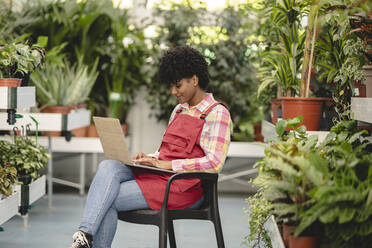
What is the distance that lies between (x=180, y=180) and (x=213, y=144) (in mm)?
252

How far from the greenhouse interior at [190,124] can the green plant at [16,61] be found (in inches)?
0.4

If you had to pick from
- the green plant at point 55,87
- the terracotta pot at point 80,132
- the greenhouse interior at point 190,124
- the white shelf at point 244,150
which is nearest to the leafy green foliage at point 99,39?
the greenhouse interior at point 190,124

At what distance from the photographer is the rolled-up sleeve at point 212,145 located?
8.71ft

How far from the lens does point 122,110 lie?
20.6ft

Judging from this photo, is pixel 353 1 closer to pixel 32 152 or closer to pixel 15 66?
pixel 15 66

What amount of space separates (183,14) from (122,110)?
136 cm

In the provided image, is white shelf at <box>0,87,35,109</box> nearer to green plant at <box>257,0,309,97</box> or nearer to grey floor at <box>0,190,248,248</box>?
grey floor at <box>0,190,248,248</box>

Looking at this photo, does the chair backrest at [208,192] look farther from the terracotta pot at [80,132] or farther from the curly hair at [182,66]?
the terracotta pot at [80,132]

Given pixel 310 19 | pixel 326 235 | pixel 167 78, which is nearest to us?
pixel 326 235

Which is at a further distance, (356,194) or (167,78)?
(167,78)

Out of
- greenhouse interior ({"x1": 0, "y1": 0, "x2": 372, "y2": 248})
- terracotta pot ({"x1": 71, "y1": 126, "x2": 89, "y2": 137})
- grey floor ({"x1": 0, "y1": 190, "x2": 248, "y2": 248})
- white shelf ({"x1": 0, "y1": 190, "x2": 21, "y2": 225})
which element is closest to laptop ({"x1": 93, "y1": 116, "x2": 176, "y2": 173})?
greenhouse interior ({"x1": 0, "y1": 0, "x2": 372, "y2": 248})

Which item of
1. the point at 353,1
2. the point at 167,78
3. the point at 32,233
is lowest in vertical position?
the point at 32,233

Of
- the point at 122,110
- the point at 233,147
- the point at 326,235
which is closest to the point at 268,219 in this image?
the point at 326,235

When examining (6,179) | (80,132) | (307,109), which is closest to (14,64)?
(6,179)
